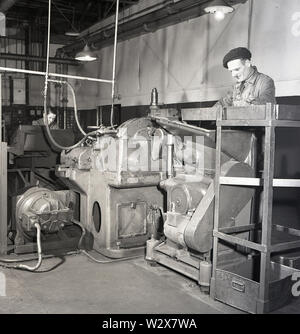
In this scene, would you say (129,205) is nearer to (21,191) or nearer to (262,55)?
(21,191)

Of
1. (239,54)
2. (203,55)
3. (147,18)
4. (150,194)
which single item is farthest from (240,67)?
(147,18)

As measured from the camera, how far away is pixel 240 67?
2.77 meters

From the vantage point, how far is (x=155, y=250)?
3180 millimetres

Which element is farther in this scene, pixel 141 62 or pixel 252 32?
pixel 141 62

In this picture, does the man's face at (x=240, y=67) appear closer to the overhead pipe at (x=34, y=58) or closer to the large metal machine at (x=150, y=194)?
the large metal machine at (x=150, y=194)

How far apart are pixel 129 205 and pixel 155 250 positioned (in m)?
0.47

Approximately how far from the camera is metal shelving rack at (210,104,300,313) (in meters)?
2.27

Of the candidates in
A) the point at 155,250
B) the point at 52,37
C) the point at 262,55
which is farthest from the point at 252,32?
the point at 52,37

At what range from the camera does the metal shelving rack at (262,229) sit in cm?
227

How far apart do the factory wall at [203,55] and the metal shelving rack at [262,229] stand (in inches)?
56.4

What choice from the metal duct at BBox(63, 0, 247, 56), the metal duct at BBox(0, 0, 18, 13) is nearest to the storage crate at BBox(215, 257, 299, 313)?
the metal duct at BBox(63, 0, 247, 56)

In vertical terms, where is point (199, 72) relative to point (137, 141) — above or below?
above

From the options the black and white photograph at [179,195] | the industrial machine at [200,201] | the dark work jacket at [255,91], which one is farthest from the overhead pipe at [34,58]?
the dark work jacket at [255,91]

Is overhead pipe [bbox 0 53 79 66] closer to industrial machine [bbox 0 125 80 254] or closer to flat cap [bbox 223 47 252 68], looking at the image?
industrial machine [bbox 0 125 80 254]
